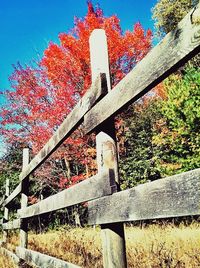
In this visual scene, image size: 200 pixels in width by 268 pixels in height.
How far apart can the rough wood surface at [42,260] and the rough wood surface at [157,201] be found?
0.58m

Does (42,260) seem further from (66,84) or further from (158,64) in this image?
(66,84)

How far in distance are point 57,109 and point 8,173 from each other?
5308 millimetres

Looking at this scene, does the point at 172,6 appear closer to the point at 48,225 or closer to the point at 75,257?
the point at 48,225

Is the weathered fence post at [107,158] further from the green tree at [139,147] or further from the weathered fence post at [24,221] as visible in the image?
the green tree at [139,147]

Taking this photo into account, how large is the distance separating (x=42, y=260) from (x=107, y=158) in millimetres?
1479

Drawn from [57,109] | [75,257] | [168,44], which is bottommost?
[75,257]

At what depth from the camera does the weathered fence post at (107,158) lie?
171 cm

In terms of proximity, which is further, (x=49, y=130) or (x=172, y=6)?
(x=172, y=6)

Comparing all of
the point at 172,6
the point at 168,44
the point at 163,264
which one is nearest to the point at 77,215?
the point at 163,264

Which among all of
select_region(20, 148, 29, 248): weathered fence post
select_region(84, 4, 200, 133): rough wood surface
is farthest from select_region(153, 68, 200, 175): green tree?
select_region(84, 4, 200, 133): rough wood surface

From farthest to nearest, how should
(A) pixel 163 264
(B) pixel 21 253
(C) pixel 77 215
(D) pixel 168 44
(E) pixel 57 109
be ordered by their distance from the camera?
1. (C) pixel 77 215
2. (E) pixel 57 109
3. (B) pixel 21 253
4. (A) pixel 163 264
5. (D) pixel 168 44

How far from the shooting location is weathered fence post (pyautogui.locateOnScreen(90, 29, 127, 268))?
1712mm

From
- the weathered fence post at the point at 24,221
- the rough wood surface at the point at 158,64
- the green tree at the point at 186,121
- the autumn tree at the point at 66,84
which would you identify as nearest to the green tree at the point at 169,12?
the autumn tree at the point at 66,84

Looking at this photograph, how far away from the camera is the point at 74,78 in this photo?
13.7m
